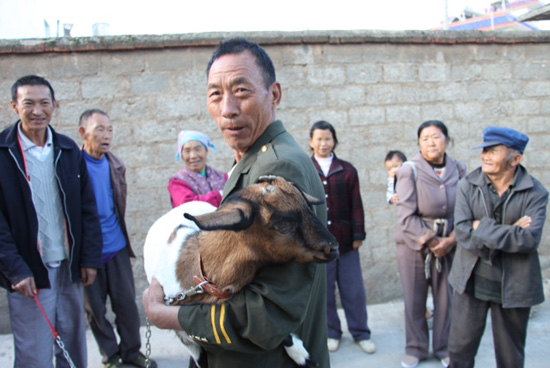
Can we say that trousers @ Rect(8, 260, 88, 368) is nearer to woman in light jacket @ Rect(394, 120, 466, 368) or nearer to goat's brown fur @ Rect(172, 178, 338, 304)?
goat's brown fur @ Rect(172, 178, 338, 304)

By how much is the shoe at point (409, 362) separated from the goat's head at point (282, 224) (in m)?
3.44

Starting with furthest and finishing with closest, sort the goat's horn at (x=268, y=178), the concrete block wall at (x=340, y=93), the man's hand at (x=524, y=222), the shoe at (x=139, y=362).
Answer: the concrete block wall at (x=340, y=93) → the shoe at (x=139, y=362) → the man's hand at (x=524, y=222) → the goat's horn at (x=268, y=178)

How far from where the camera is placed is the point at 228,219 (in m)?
1.34

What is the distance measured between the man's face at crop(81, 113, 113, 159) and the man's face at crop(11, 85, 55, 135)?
2.81ft

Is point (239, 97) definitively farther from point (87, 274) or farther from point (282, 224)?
point (87, 274)

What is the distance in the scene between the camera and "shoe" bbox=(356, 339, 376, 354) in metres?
4.68

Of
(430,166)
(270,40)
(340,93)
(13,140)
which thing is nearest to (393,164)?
(340,93)

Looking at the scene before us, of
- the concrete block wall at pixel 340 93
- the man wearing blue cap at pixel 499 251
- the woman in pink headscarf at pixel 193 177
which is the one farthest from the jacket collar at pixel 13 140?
the man wearing blue cap at pixel 499 251

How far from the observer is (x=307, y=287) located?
1.46 m

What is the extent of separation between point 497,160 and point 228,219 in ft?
9.33

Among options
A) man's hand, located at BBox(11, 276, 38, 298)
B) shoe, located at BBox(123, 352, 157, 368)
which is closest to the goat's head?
man's hand, located at BBox(11, 276, 38, 298)

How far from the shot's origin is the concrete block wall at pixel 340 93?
17.7ft

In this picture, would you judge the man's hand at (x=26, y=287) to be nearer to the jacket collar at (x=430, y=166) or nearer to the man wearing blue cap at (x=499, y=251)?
the man wearing blue cap at (x=499, y=251)

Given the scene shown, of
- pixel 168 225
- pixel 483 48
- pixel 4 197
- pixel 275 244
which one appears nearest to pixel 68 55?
pixel 4 197
